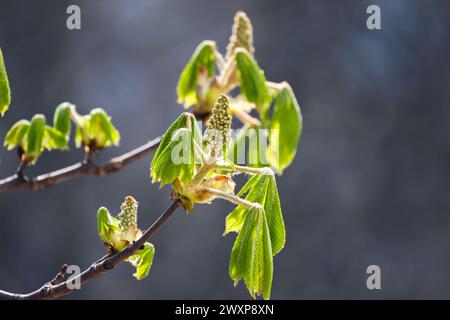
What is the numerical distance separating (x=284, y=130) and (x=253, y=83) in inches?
5.7

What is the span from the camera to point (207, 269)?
3676 millimetres

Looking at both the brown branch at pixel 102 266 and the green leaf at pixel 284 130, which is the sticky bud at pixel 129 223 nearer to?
the brown branch at pixel 102 266

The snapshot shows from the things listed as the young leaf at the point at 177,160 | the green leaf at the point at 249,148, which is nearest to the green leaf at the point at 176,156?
the young leaf at the point at 177,160

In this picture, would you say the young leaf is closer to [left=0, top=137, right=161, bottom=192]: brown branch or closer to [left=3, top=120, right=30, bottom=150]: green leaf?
[left=0, top=137, right=161, bottom=192]: brown branch

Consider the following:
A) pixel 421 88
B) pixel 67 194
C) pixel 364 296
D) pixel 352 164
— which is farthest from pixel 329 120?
pixel 67 194

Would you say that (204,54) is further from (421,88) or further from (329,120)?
(421,88)

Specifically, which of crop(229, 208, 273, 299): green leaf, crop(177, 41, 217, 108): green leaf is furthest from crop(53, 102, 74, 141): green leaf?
crop(229, 208, 273, 299): green leaf

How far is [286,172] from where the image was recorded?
3654 millimetres

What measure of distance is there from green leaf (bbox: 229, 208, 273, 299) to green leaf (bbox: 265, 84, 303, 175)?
0.24 feet

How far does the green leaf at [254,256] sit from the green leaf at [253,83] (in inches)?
5.9

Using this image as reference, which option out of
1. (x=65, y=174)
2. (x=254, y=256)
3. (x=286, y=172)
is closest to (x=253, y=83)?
(x=254, y=256)

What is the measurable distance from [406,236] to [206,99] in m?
3.04

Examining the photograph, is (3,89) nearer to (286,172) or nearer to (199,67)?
(199,67)

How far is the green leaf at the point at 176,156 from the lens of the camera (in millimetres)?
700
